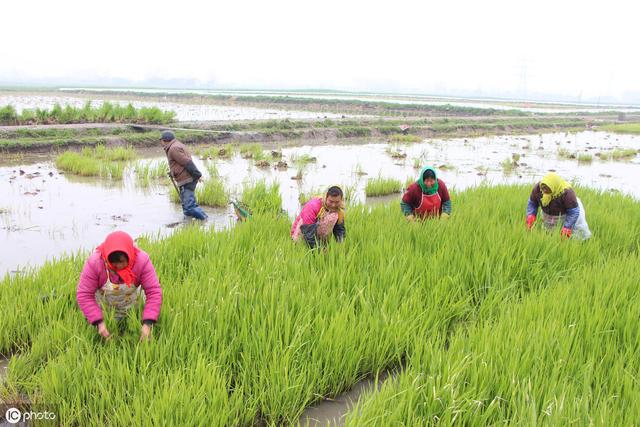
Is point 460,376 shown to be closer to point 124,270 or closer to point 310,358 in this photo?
point 310,358

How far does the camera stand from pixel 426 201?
4602 mm

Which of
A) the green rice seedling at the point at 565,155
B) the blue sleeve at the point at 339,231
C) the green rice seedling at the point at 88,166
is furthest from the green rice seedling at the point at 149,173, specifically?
the green rice seedling at the point at 565,155

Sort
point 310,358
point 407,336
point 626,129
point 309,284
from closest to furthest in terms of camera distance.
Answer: point 310,358 < point 407,336 < point 309,284 < point 626,129

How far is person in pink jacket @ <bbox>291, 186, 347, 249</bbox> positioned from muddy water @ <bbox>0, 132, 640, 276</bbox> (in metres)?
1.37

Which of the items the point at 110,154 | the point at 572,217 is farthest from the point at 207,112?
the point at 572,217

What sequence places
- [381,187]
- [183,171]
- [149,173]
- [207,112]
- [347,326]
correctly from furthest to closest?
[207,112] → [149,173] → [381,187] → [183,171] → [347,326]

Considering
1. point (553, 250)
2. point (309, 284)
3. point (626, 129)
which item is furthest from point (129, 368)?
point (626, 129)

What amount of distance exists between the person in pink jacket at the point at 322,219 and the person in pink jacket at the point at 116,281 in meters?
1.39

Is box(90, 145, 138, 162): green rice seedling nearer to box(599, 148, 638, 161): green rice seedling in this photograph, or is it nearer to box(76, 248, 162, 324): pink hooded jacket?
box(76, 248, 162, 324): pink hooded jacket

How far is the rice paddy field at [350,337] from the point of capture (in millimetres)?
1996

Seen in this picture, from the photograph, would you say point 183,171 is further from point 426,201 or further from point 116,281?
point 116,281

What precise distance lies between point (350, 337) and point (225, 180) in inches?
238

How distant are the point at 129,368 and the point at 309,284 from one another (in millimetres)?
1185

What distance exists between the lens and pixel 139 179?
25.9ft
